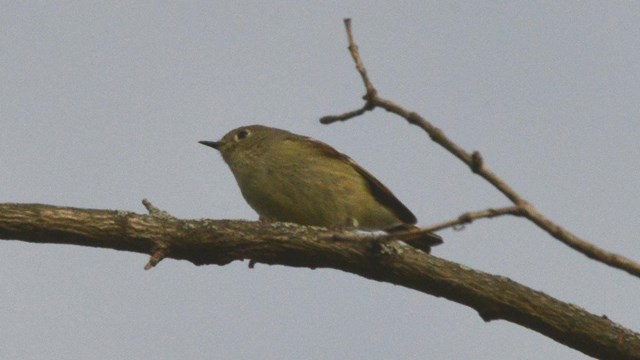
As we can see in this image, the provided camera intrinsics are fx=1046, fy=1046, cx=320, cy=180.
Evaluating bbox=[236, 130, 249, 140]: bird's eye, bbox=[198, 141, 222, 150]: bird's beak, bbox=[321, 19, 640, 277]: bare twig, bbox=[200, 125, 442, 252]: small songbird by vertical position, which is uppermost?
bbox=[236, 130, 249, 140]: bird's eye

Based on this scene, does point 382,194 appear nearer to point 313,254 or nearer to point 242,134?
point 242,134

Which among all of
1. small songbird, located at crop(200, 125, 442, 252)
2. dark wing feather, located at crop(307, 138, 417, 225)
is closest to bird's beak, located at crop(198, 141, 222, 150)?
small songbird, located at crop(200, 125, 442, 252)

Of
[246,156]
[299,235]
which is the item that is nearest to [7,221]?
[299,235]

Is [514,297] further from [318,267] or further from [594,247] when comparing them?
Answer: [594,247]

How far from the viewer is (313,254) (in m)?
6.42

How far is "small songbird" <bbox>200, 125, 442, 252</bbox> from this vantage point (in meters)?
9.00

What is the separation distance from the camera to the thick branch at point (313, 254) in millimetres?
6039

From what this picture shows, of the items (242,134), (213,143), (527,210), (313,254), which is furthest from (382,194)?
(527,210)

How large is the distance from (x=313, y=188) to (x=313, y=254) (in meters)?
2.68

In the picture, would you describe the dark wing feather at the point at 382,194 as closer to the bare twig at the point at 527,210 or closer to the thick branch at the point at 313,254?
the thick branch at the point at 313,254

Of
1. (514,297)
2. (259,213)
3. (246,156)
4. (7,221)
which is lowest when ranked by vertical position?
(7,221)

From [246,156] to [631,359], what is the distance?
470 cm

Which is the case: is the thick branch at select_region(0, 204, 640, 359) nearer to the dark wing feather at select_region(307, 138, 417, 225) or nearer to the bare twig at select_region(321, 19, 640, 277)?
the bare twig at select_region(321, 19, 640, 277)

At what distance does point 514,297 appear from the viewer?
622cm
